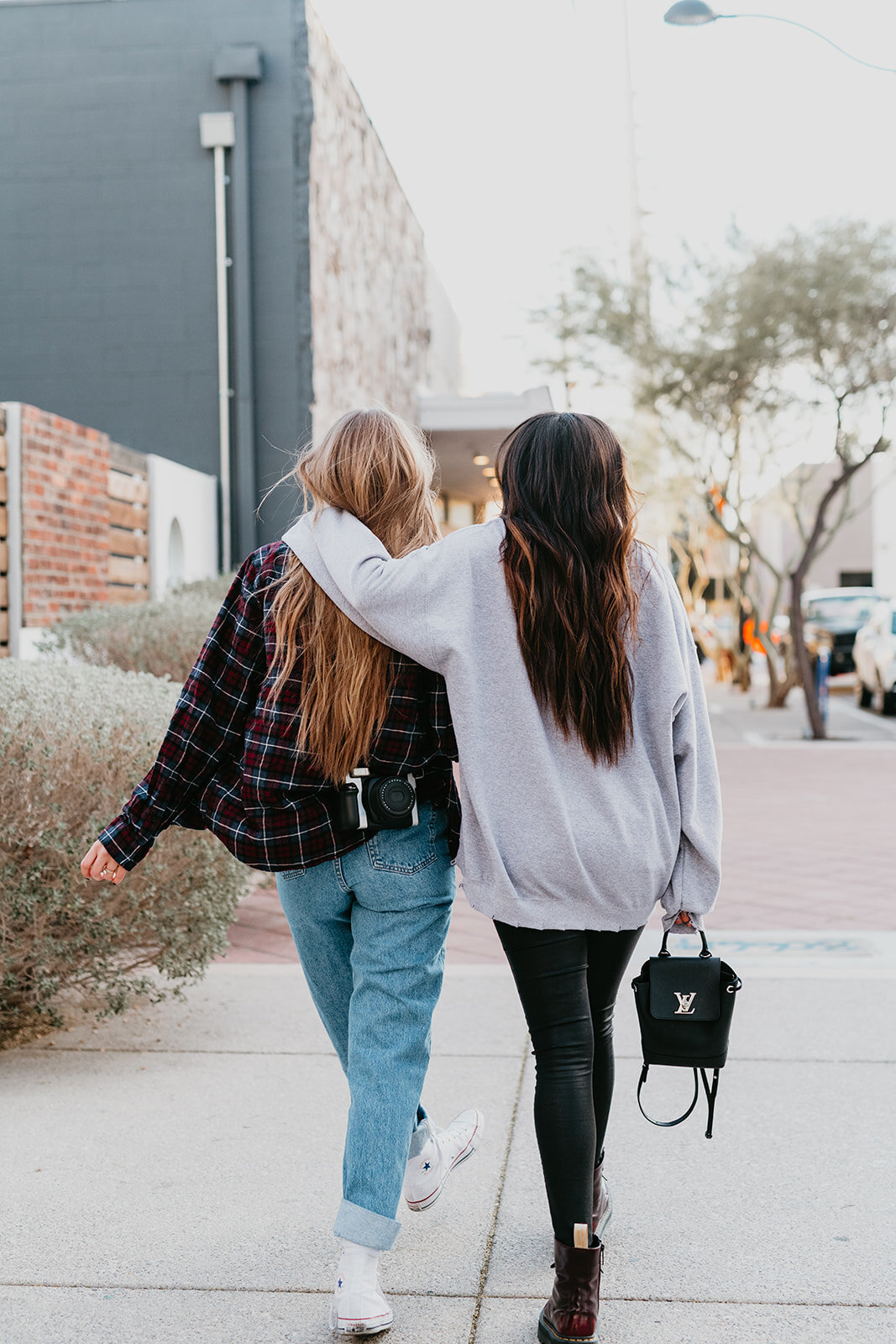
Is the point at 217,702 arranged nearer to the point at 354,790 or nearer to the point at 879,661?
the point at 354,790

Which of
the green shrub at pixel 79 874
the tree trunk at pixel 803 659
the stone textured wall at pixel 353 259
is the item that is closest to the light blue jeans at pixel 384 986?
the green shrub at pixel 79 874

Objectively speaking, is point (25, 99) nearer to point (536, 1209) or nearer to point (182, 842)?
point (182, 842)

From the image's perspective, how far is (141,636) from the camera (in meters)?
7.59

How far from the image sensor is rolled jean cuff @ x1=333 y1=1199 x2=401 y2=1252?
2434 mm

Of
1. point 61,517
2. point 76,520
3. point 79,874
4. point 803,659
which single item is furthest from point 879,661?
point 79,874

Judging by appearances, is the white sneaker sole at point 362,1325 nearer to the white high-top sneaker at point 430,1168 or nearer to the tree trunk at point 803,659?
the white high-top sneaker at point 430,1168

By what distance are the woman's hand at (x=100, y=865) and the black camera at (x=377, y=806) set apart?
54 centimetres

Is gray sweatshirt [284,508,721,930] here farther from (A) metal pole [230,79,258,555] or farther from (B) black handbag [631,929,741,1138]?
(A) metal pole [230,79,258,555]

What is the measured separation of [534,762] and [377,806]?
297 millimetres

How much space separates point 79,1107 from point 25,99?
1088 cm

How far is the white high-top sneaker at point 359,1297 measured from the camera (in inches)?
95.4

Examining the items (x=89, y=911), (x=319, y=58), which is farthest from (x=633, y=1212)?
(x=319, y=58)

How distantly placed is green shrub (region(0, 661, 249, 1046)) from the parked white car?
1432 centimetres

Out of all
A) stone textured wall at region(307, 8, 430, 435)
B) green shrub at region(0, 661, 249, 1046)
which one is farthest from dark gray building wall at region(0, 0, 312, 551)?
green shrub at region(0, 661, 249, 1046)
